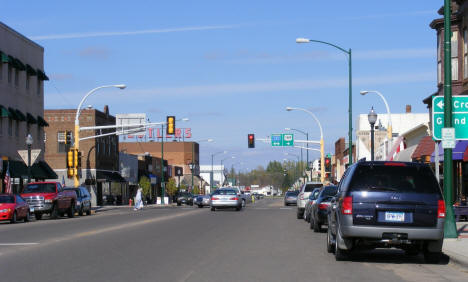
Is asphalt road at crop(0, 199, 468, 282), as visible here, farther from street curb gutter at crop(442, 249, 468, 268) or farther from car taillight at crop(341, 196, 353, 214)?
car taillight at crop(341, 196, 353, 214)

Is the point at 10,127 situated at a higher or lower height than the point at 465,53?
A: lower

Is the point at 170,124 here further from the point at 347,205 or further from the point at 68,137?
the point at 347,205

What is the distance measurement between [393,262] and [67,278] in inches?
263

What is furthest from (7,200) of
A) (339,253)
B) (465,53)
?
(339,253)

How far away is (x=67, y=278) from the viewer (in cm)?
1203

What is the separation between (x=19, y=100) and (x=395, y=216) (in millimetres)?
43776

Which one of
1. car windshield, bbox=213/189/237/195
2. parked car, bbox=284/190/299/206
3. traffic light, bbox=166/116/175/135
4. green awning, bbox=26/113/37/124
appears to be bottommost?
parked car, bbox=284/190/299/206

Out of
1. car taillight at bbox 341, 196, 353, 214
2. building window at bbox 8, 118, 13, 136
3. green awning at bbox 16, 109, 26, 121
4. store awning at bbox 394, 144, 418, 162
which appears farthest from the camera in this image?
green awning at bbox 16, 109, 26, 121

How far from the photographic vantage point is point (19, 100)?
176 ft

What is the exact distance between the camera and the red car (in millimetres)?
33781

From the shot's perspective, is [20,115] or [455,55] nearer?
[455,55]

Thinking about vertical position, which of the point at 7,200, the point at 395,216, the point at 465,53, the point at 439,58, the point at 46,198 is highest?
the point at 439,58

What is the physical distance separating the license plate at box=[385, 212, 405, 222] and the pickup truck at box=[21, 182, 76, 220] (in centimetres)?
2765

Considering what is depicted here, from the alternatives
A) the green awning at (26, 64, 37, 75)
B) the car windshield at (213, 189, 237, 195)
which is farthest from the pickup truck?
the green awning at (26, 64, 37, 75)
